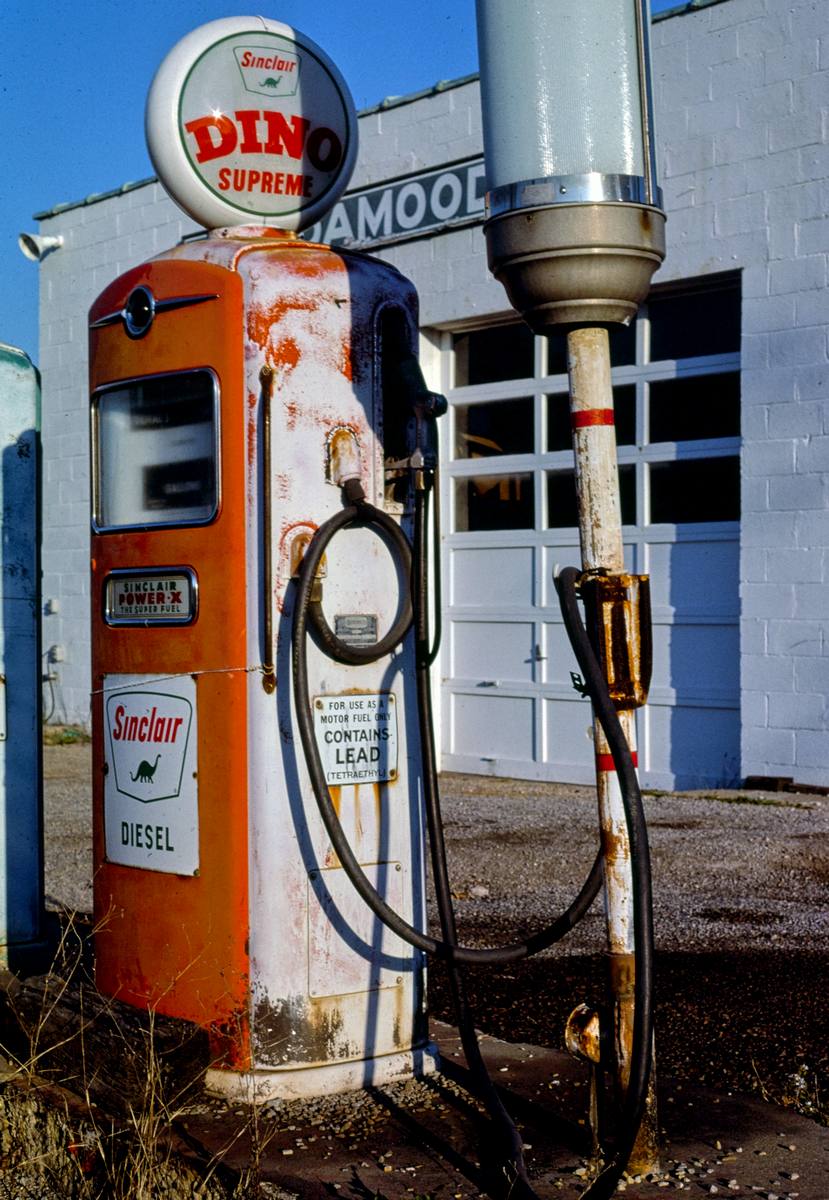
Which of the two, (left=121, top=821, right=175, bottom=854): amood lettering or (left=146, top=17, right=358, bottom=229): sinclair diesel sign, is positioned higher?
(left=146, top=17, right=358, bottom=229): sinclair diesel sign

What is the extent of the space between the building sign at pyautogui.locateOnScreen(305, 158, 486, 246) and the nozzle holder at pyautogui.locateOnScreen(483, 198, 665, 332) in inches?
311

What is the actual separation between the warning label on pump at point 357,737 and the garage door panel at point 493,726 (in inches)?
280

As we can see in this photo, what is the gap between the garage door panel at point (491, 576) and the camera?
11.0 meters

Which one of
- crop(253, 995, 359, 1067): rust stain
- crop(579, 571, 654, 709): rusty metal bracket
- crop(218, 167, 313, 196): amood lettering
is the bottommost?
crop(253, 995, 359, 1067): rust stain

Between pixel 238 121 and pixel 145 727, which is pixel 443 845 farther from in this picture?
pixel 238 121

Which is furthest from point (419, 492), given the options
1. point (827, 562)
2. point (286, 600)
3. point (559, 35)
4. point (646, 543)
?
point (646, 543)

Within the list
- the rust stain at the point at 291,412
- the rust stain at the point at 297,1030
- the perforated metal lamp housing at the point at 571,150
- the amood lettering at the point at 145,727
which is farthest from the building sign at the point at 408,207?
the rust stain at the point at 297,1030

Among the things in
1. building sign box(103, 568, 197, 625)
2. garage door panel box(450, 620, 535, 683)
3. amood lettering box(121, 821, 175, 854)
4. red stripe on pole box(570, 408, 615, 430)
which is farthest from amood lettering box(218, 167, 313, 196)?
garage door panel box(450, 620, 535, 683)

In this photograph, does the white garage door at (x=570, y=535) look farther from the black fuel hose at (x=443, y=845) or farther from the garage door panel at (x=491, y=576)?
the black fuel hose at (x=443, y=845)

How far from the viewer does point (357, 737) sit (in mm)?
3850

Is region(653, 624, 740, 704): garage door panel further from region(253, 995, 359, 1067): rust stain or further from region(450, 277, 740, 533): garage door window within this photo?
region(253, 995, 359, 1067): rust stain

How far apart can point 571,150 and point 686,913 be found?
3805 mm

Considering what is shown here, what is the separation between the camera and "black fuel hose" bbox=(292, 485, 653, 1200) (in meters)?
2.93

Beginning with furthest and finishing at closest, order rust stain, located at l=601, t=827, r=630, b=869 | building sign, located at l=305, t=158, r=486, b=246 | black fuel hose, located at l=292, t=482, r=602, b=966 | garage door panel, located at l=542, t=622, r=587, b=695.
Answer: building sign, located at l=305, t=158, r=486, b=246 → garage door panel, located at l=542, t=622, r=587, b=695 → black fuel hose, located at l=292, t=482, r=602, b=966 → rust stain, located at l=601, t=827, r=630, b=869
